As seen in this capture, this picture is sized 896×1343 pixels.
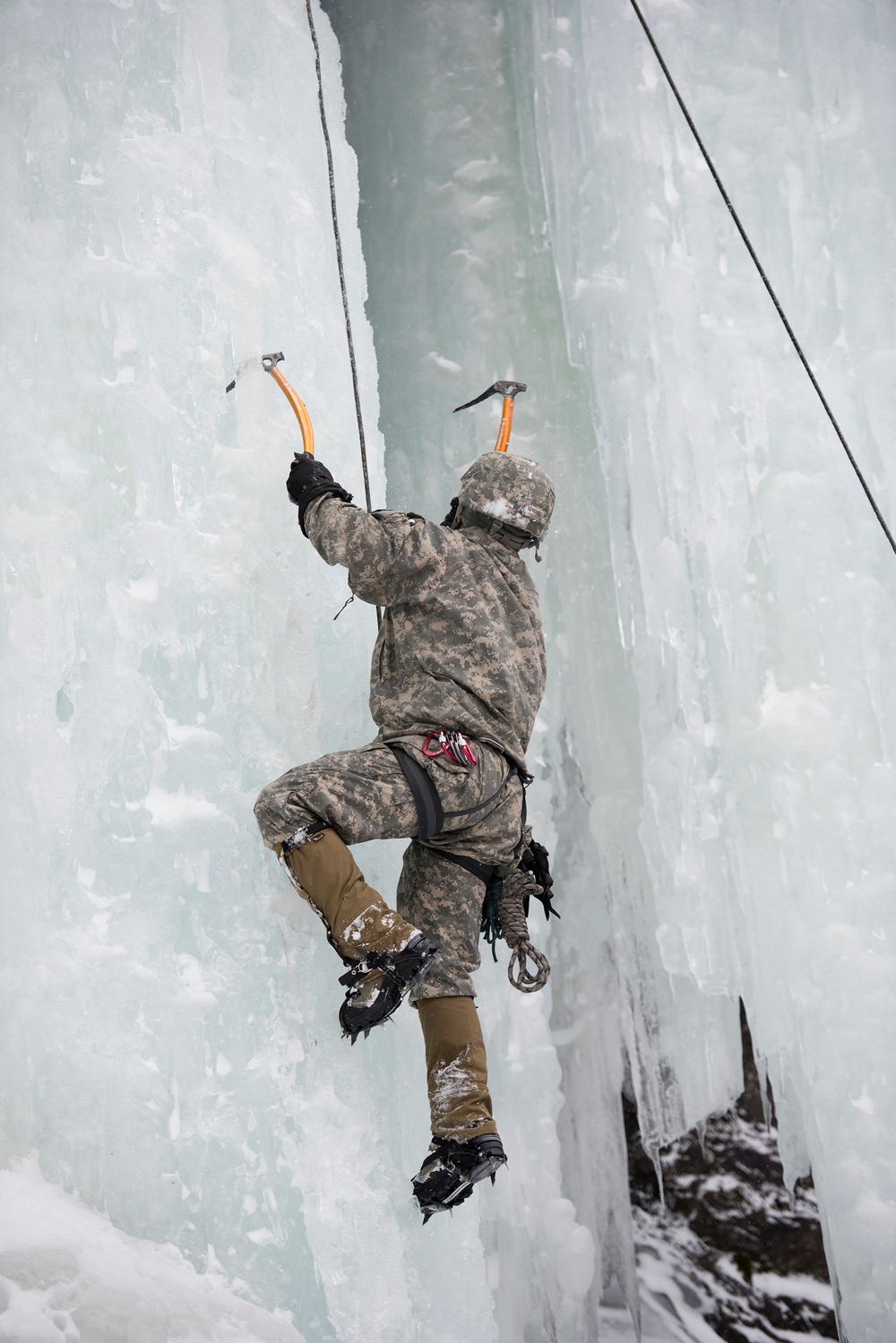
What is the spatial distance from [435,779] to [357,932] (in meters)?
0.30

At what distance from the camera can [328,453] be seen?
Result: 2732mm

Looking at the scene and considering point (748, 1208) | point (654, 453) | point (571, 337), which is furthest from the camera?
point (748, 1208)

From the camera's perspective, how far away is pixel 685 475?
3270 mm

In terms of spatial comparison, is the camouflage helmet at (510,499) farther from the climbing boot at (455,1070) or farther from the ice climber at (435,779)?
the climbing boot at (455,1070)

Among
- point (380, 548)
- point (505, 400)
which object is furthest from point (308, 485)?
point (505, 400)

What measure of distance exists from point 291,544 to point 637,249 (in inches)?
59.9

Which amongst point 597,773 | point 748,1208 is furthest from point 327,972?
point 748,1208

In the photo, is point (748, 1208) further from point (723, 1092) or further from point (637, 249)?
point (637, 249)

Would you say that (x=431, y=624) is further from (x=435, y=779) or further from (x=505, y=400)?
(x=505, y=400)

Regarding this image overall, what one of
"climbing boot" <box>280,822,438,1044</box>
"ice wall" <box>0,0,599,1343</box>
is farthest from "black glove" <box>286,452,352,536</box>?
"climbing boot" <box>280,822,438,1044</box>

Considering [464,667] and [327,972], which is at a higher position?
[464,667]

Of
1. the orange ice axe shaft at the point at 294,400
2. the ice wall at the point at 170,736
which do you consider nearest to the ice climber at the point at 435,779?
the orange ice axe shaft at the point at 294,400

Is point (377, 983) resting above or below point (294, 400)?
below

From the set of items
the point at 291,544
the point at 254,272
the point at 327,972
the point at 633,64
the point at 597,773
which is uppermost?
the point at 633,64
